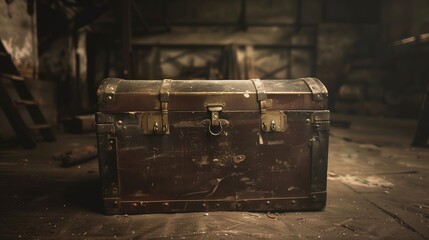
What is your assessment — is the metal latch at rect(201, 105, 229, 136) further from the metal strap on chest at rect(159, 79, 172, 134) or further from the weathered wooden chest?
the metal strap on chest at rect(159, 79, 172, 134)

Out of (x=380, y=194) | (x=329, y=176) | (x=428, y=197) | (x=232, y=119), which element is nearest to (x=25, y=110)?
(x=232, y=119)

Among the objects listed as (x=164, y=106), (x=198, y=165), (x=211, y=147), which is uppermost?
(x=164, y=106)

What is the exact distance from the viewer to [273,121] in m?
1.93

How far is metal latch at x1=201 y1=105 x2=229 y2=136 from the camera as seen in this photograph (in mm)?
1873

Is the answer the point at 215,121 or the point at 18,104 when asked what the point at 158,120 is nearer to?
the point at 215,121

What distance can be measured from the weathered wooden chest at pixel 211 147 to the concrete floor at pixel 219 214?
118 millimetres

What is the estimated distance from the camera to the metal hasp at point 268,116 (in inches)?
75.8

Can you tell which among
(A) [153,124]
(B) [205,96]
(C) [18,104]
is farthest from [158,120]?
(C) [18,104]

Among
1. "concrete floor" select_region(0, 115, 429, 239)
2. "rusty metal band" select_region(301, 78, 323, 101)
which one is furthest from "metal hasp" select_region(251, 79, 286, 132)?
"concrete floor" select_region(0, 115, 429, 239)

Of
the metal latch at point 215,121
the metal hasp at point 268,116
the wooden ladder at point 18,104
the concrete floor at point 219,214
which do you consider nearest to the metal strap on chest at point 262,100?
the metal hasp at point 268,116

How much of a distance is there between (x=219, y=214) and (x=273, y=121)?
0.73 meters

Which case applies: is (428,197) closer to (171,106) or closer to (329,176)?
(329,176)

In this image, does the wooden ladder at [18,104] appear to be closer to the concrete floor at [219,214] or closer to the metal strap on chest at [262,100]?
the concrete floor at [219,214]

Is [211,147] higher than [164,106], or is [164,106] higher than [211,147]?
[164,106]
